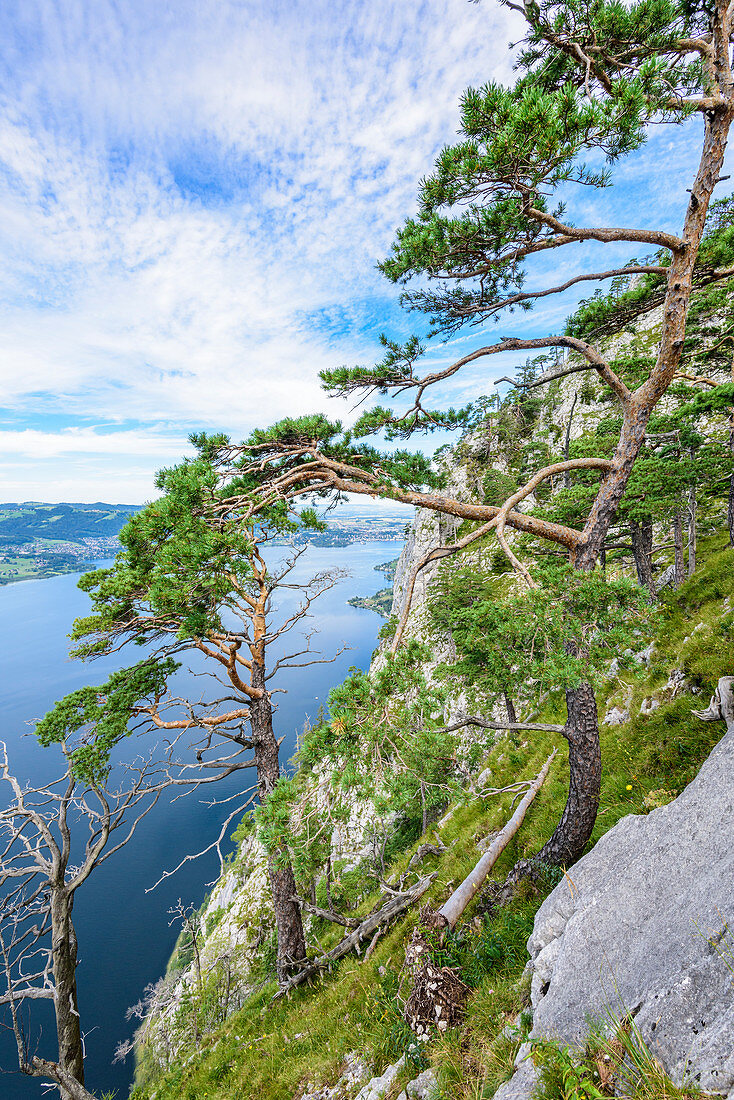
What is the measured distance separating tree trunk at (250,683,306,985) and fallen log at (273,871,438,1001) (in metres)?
0.26

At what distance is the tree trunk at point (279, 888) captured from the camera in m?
8.70

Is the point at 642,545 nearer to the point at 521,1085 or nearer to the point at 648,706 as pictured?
the point at 648,706

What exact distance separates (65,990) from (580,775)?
404 inches

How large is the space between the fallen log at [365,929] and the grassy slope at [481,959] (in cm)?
31

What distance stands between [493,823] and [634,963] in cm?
589

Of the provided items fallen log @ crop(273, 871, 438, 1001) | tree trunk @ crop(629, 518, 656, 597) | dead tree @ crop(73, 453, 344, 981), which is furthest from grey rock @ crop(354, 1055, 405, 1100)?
tree trunk @ crop(629, 518, 656, 597)

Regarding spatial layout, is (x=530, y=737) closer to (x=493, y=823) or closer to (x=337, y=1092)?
(x=493, y=823)

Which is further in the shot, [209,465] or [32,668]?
[32,668]

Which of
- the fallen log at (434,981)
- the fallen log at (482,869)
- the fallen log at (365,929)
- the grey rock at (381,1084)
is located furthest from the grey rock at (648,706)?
the grey rock at (381,1084)

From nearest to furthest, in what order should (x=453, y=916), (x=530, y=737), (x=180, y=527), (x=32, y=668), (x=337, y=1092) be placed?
(x=337, y=1092) → (x=180, y=527) → (x=453, y=916) → (x=530, y=737) → (x=32, y=668)

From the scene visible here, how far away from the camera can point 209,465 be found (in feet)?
19.1

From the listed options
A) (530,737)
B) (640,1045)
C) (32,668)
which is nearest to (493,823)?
(530,737)

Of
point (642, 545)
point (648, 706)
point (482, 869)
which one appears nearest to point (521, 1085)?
point (482, 869)

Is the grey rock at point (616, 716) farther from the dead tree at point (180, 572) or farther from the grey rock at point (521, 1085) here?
the dead tree at point (180, 572)
